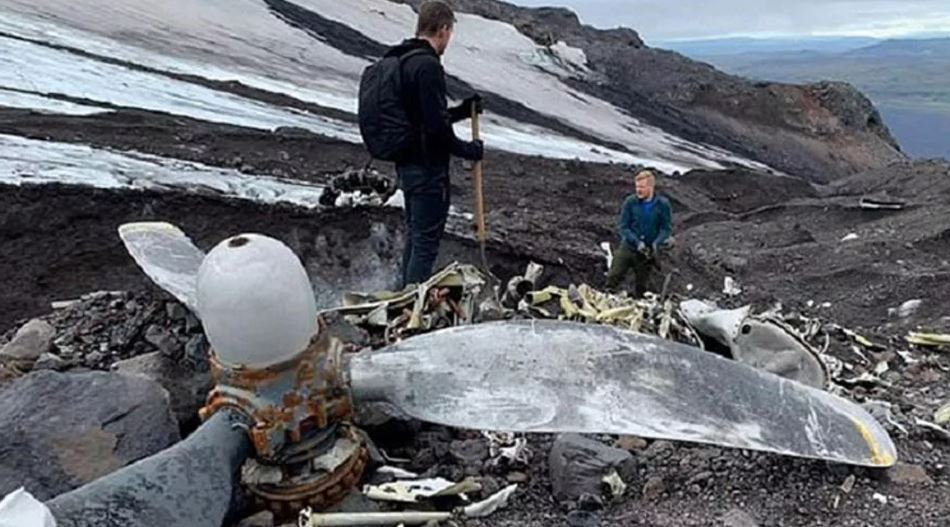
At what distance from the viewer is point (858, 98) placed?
28297mm

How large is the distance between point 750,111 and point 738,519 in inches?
980

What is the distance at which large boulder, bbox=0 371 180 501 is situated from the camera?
3.61 m

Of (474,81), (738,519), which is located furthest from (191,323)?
(474,81)

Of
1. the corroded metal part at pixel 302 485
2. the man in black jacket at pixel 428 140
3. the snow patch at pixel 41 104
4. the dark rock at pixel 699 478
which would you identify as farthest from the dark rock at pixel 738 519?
the snow patch at pixel 41 104

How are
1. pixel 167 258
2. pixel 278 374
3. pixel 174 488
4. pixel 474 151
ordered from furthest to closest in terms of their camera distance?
pixel 474 151 < pixel 167 258 < pixel 278 374 < pixel 174 488

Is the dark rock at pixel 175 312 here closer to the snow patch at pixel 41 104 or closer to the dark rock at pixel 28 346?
the dark rock at pixel 28 346

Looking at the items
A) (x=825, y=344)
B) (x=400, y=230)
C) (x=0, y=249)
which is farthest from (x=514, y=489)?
(x=0, y=249)

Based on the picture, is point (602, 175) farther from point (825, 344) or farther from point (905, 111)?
point (905, 111)

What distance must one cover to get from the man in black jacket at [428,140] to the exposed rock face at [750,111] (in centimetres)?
1935

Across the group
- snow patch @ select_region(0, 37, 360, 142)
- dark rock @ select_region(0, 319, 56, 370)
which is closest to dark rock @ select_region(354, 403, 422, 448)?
dark rock @ select_region(0, 319, 56, 370)

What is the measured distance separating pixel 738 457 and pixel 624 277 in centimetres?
419

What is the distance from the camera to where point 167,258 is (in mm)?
4535

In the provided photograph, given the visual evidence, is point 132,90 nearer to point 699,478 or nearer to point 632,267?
point 632,267

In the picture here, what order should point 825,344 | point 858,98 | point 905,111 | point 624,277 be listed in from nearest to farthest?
1. point 825,344
2. point 624,277
3. point 858,98
4. point 905,111
